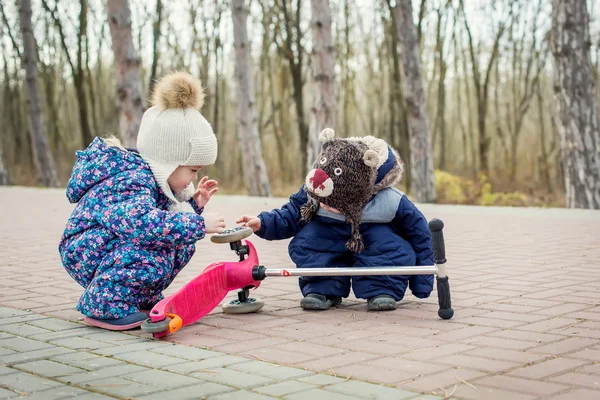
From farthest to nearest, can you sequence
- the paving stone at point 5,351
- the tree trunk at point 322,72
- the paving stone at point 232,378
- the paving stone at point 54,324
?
1. the tree trunk at point 322,72
2. the paving stone at point 54,324
3. the paving stone at point 5,351
4. the paving stone at point 232,378

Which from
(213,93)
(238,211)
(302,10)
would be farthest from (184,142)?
(213,93)

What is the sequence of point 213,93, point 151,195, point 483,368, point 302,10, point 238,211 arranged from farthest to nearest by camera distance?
point 213,93
point 302,10
point 238,211
point 151,195
point 483,368

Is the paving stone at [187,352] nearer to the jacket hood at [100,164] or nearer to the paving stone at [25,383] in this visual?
the paving stone at [25,383]

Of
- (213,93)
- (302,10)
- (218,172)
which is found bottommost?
(218,172)

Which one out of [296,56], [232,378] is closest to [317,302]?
[232,378]

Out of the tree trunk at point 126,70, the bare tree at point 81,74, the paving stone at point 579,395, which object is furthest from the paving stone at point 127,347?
the bare tree at point 81,74

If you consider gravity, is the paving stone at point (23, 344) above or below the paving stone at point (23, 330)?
above

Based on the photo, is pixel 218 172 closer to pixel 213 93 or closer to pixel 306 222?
pixel 213 93

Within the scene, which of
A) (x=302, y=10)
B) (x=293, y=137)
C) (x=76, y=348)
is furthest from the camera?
(x=293, y=137)

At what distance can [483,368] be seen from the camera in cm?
311

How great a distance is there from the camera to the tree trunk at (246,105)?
16.2 m

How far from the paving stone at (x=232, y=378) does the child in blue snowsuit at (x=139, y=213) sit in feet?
3.30

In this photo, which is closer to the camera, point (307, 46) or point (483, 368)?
point (483, 368)

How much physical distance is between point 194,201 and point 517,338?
1.96m
